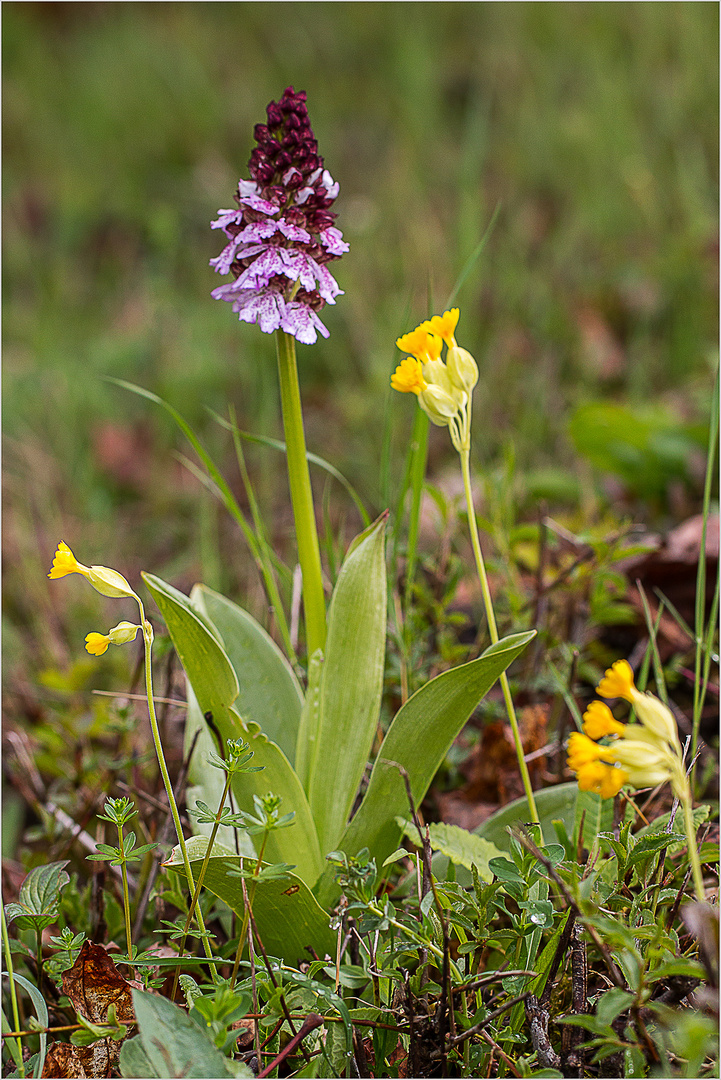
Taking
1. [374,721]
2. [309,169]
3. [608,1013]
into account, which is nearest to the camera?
[608,1013]

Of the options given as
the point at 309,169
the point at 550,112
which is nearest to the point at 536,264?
the point at 550,112

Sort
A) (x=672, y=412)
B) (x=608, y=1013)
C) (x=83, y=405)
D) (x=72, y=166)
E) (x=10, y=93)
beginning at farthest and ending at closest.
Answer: (x=10, y=93), (x=72, y=166), (x=83, y=405), (x=672, y=412), (x=608, y=1013)

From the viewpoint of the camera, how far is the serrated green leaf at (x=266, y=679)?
1.18m

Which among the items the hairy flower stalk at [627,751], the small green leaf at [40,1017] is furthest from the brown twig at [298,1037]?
the hairy flower stalk at [627,751]

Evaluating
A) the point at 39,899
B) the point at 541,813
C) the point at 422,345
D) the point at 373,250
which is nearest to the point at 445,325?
the point at 422,345

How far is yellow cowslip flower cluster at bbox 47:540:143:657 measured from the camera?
0.81m

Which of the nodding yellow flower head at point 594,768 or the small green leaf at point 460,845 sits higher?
the nodding yellow flower head at point 594,768

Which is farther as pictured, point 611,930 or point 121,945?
point 121,945

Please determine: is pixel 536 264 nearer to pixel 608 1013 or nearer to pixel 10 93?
pixel 608 1013

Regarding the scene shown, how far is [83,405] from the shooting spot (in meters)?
3.42

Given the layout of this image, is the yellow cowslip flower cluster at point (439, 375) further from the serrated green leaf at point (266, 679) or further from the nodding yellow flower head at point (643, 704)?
the serrated green leaf at point (266, 679)

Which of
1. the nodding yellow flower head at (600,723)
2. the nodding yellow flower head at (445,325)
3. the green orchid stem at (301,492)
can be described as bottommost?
the nodding yellow flower head at (600,723)

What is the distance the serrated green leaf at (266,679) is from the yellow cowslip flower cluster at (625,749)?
57 centimetres

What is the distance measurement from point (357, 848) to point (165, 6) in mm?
9035
